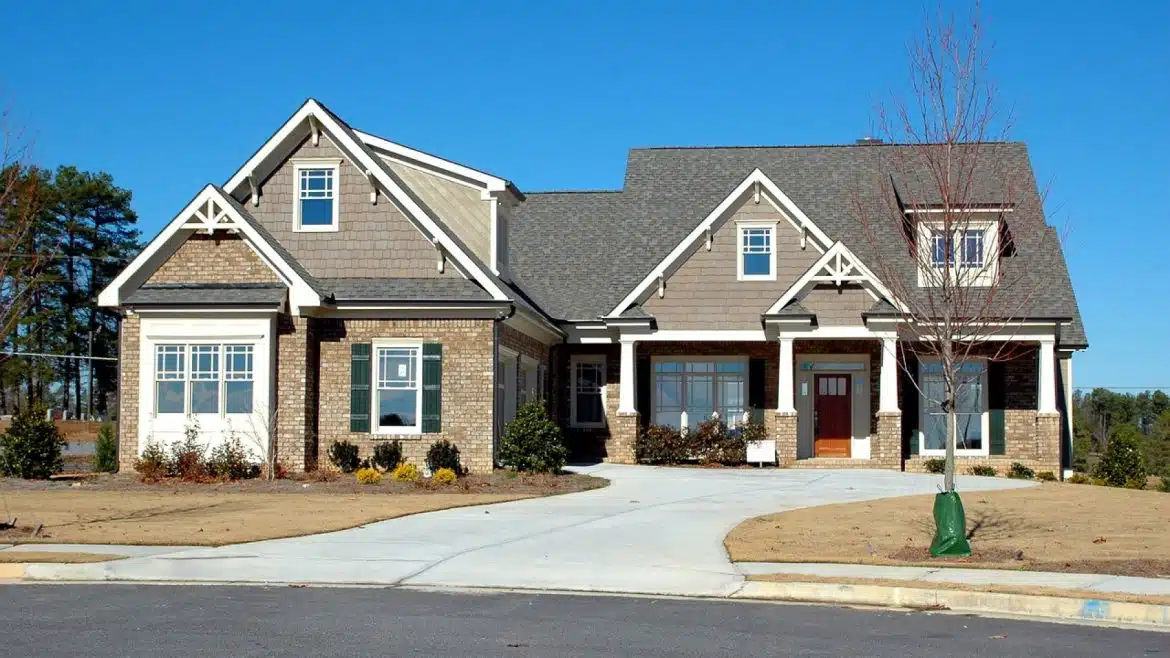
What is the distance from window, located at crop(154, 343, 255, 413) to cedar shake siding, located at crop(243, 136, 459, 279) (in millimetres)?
2712

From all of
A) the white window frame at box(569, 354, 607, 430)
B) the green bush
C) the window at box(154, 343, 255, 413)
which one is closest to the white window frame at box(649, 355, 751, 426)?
the white window frame at box(569, 354, 607, 430)

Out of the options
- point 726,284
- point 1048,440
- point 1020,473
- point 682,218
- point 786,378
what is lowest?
point 1020,473

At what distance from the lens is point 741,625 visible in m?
11.6

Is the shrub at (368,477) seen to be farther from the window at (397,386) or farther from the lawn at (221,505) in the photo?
the window at (397,386)

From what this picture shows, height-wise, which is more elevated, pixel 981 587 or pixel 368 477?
pixel 368 477

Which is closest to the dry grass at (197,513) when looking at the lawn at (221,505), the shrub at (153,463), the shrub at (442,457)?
the lawn at (221,505)

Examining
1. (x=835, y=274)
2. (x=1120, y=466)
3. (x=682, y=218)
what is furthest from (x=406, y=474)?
(x=1120, y=466)

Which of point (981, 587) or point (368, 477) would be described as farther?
point (368, 477)

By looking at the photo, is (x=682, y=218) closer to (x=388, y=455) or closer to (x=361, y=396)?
(x=361, y=396)

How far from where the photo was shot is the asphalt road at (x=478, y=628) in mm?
10219

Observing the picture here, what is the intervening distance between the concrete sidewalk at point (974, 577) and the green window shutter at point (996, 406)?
19.3m

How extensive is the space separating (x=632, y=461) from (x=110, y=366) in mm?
53341

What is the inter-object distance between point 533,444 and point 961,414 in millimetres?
12485

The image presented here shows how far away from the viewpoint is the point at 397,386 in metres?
28.3
